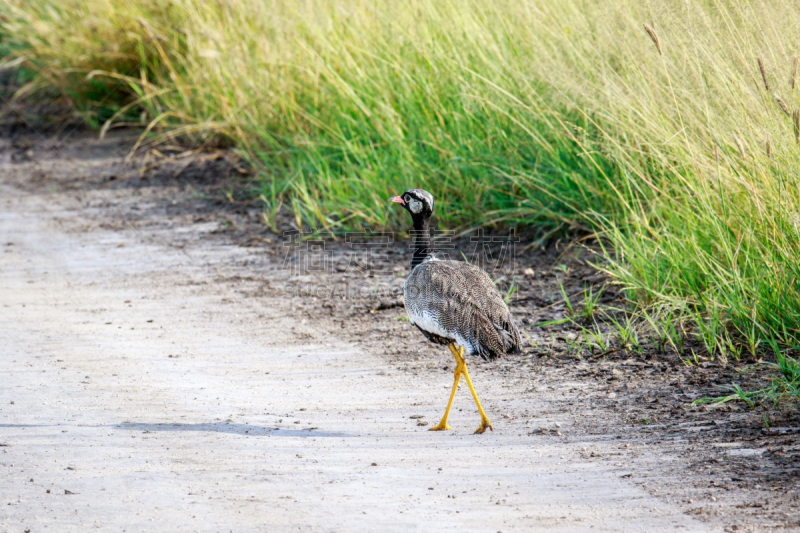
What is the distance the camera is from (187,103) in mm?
9953

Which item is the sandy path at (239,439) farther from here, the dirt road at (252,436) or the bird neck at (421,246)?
the bird neck at (421,246)

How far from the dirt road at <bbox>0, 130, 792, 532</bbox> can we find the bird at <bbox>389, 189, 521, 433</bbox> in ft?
1.07

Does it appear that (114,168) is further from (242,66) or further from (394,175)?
(394,175)

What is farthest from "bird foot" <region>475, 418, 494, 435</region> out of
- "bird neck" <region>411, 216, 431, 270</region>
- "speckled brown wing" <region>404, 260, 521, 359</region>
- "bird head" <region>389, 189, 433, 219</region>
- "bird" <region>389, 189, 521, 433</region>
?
"bird head" <region>389, 189, 433, 219</region>

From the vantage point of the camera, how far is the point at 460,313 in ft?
14.8

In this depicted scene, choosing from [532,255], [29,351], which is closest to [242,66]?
[532,255]

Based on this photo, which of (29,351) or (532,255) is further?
(532,255)

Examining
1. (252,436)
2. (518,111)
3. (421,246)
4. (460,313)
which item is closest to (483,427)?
(460,313)

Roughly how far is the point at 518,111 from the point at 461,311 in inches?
115

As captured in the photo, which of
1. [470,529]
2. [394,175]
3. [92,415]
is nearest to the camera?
[470,529]

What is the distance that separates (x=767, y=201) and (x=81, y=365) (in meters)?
3.98

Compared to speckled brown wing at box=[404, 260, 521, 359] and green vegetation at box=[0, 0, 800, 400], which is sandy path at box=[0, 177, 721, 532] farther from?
green vegetation at box=[0, 0, 800, 400]

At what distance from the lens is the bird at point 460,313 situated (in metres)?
4.44

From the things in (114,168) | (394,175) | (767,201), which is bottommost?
(114,168)
